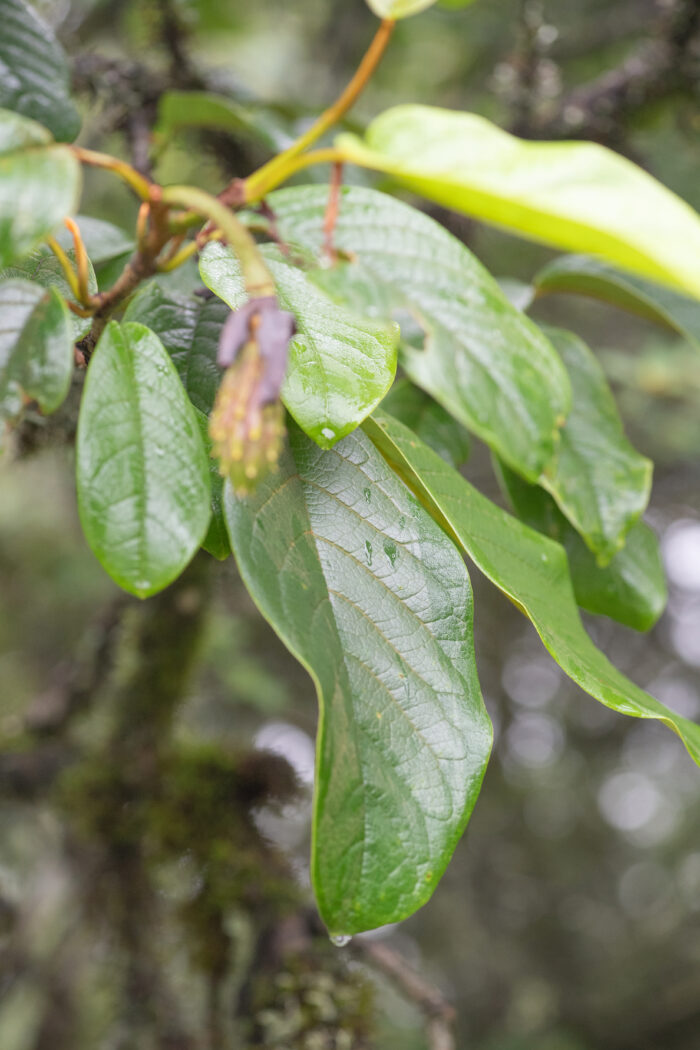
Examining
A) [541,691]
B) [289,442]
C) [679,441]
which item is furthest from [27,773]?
[541,691]

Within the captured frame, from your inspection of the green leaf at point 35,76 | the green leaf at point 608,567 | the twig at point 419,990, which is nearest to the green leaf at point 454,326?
the green leaf at point 608,567

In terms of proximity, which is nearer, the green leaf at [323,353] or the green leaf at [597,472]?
the green leaf at [323,353]

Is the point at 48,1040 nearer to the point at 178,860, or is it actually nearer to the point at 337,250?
the point at 178,860

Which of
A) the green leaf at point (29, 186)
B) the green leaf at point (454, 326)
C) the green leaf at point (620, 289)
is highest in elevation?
the green leaf at point (29, 186)

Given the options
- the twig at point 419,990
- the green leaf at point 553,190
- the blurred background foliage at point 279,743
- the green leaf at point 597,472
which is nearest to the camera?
the green leaf at point 553,190

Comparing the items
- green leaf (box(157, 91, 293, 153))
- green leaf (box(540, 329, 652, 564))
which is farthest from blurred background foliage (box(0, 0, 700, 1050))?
green leaf (box(540, 329, 652, 564))

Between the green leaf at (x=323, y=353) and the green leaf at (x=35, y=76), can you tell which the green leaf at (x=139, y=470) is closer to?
the green leaf at (x=323, y=353)
